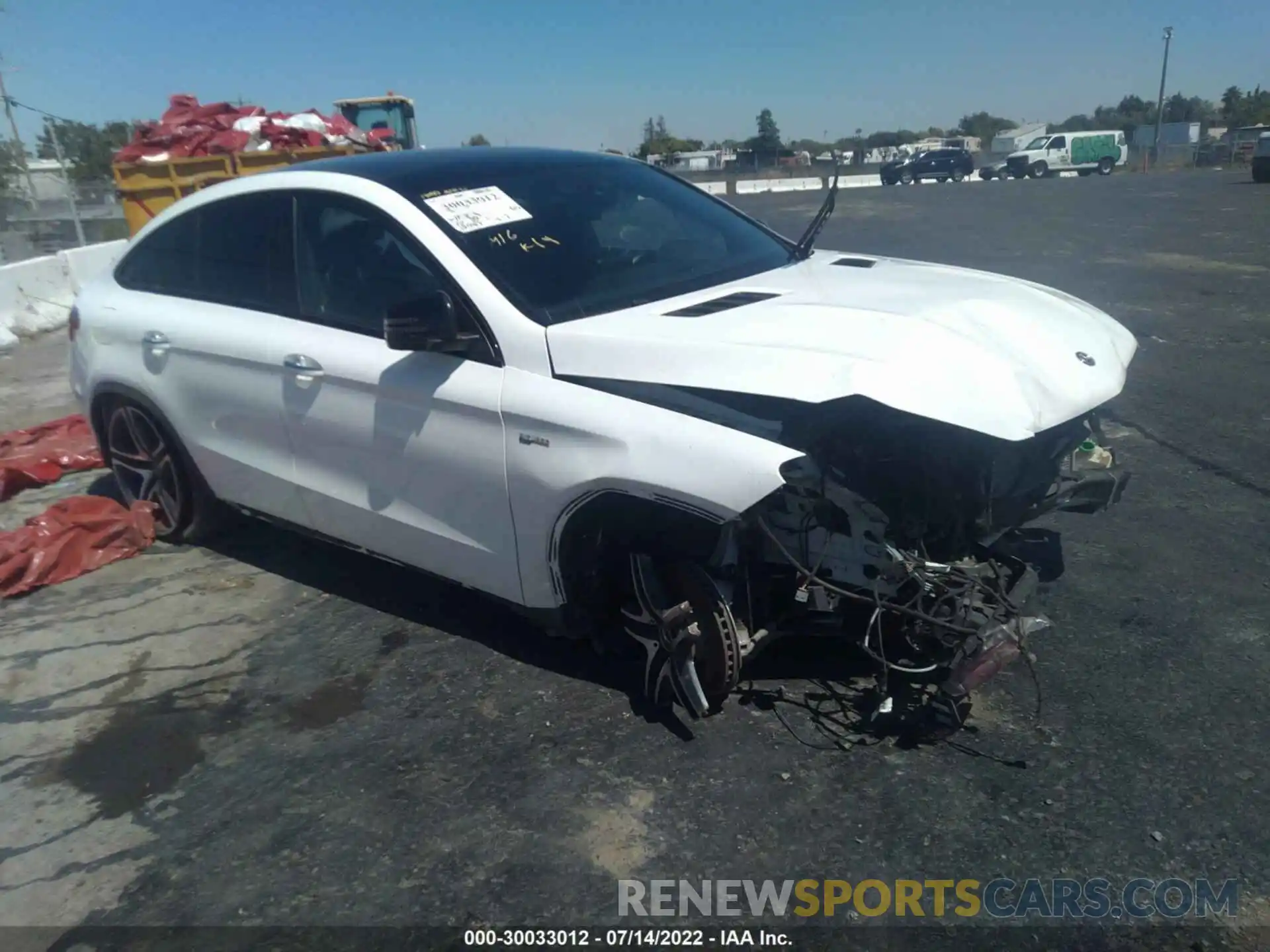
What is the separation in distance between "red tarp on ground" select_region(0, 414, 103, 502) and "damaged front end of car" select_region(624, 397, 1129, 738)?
442 centimetres

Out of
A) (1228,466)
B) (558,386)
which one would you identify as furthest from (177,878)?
(1228,466)

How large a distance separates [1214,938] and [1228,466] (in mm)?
3508

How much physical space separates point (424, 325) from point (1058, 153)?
47.7 metres

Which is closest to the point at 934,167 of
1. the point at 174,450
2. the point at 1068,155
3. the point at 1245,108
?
the point at 1068,155

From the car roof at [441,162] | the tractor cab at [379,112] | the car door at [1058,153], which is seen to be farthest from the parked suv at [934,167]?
the car roof at [441,162]

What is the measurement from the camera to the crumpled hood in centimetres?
278

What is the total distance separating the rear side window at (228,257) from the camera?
4164 mm

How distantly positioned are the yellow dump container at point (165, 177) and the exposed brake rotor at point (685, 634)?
37.9ft

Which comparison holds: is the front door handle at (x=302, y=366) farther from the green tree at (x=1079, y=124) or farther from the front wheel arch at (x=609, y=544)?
the green tree at (x=1079, y=124)

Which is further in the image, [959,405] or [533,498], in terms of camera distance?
[533,498]

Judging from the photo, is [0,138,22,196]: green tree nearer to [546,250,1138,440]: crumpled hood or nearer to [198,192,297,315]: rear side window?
[198,192,297,315]: rear side window

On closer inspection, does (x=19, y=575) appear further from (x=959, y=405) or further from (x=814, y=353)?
(x=959, y=405)

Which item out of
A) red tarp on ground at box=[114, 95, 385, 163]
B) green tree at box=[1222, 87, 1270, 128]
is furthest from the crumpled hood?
green tree at box=[1222, 87, 1270, 128]

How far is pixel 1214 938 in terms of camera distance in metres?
2.34
